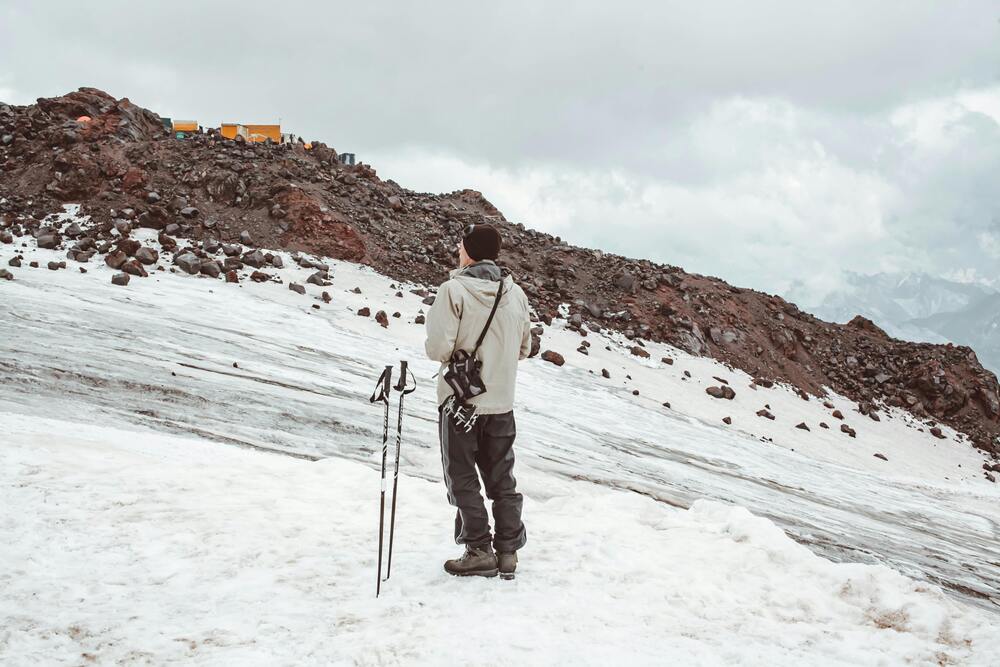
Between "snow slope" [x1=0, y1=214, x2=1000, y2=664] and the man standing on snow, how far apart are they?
0.37 metres

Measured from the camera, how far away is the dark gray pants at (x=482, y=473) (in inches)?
210

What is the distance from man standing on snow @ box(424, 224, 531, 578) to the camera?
517 centimetres

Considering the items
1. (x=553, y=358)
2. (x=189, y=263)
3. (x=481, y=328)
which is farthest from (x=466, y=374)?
(x=189, y=263)

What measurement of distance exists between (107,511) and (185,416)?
3.69m

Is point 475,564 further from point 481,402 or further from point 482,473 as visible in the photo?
point 481,402

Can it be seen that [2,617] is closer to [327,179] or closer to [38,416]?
[38,416]

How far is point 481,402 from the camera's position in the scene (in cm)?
522

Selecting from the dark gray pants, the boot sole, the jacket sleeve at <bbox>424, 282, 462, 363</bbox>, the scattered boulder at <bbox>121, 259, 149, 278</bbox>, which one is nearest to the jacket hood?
the jacket sleeve at <bbox>424, 282, 462, 363</bbox>

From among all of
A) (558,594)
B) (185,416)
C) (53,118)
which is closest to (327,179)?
(53,118)

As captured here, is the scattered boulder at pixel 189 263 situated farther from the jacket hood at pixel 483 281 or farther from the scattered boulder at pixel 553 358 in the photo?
the jacket hood at pixel 483 281

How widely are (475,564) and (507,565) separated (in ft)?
0.86

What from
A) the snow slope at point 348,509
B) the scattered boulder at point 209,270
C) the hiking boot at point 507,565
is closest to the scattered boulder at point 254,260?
the scattered boulder at point 209,270

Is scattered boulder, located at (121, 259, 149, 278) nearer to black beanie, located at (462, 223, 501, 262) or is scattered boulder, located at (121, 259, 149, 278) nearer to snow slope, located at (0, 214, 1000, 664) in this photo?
snow slope, located at (0, 214, 1000, 664)

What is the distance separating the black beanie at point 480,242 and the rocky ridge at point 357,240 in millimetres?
15318
